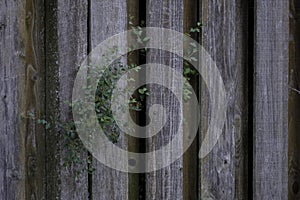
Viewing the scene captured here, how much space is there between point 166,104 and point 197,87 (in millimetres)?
175

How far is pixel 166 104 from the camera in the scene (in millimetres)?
2303

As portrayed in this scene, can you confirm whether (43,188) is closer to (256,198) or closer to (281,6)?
(256,198)

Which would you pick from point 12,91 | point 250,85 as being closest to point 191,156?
point 250,85

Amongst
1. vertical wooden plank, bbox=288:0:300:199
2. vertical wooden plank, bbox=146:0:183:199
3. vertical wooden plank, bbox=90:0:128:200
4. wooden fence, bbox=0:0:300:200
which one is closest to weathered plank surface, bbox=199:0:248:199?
wooden fence, bbox=0:0:300:200

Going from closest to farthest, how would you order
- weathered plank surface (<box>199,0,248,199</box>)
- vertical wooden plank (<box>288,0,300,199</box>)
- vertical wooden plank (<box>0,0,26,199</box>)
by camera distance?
vertical wooden plank (<box>0,0,26,199</box>) < weathered plank surface (<box>199,0,248,199</box>) < vertical wooden plank (<box>288,0,300,199</box>)

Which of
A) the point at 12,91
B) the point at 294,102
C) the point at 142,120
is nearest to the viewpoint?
the point at 12,91

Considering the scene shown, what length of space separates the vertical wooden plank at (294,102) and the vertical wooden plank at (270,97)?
66 mm

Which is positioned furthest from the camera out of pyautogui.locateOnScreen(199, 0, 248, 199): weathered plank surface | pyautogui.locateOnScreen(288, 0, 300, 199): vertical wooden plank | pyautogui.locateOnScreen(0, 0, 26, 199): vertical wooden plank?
pyautogui.locateOnScreen(288, 0, 300, 199): vertical wooden plank

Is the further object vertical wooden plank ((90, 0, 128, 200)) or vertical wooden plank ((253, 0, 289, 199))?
vertical wooden plank ((253, 0, 289, 199))

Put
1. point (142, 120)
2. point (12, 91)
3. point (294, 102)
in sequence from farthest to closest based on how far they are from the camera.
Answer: point (294, 102), point (142, 120), point (12, 91)

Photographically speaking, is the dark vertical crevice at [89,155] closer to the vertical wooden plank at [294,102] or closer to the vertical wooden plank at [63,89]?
the vertical wooden plank at [63,89]

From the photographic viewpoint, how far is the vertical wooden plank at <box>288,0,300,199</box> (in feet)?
7.98

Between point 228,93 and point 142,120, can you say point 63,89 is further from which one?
point 228,93

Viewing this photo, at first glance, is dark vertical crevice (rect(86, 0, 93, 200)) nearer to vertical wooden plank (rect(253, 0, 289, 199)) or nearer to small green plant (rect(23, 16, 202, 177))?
small green plant (rect(23, 16, 202, 177))
